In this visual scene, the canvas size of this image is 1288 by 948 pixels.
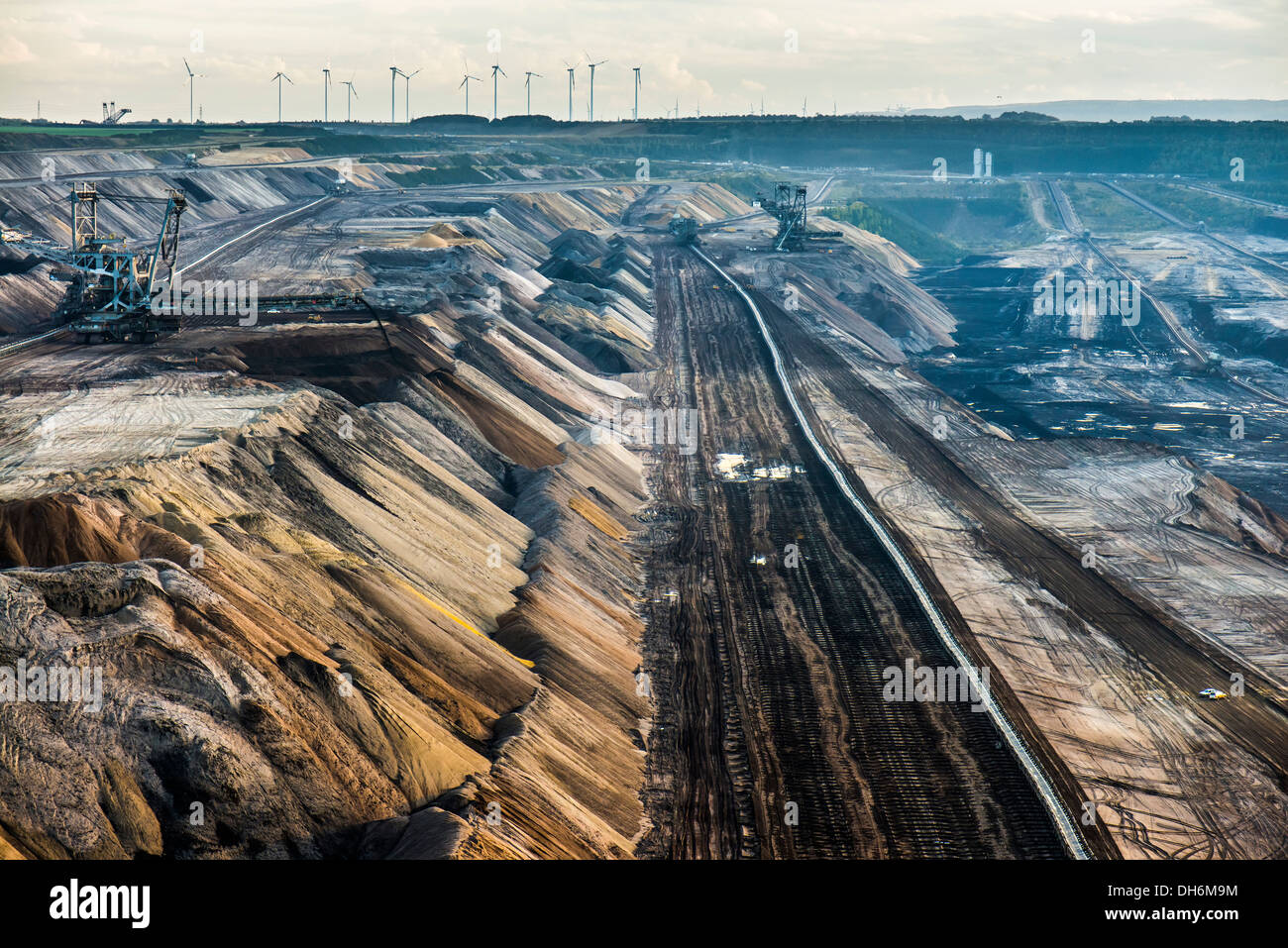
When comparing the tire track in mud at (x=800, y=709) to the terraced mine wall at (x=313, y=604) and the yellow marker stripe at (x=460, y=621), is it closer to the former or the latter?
the terraced mine wall at (x=313, y=604)

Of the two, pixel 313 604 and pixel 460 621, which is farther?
pixel 460 621

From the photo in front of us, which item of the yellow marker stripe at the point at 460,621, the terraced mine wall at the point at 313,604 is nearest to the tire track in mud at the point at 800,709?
the terraced mine wall at the point at 313,604

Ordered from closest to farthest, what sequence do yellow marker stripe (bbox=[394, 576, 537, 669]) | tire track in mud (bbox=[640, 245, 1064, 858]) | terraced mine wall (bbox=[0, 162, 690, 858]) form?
1. terraced mine wall (bbox=[0, 162, 690, 858])
2. tire track in mud (bbox=[640, 245, 1064, 858])
3. yellow marker stripe (bbox=[394, 576, 537, 669])

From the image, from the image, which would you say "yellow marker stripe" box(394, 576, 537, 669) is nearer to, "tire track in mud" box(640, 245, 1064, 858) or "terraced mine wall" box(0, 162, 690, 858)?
"terraced mine wall" box(0, 162, 690, 858)

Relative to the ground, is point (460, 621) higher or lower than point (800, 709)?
higher

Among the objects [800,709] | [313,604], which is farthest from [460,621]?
[800,709]

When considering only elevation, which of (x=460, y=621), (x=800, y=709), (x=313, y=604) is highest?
(x=313, y=604)

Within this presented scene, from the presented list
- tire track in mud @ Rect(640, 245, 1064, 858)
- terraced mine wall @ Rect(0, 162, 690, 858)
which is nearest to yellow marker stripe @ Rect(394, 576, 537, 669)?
terraced mine wall @ Rect(0, 162, 690, 858)

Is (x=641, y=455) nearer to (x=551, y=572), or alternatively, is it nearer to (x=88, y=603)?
(x=551, y=572)

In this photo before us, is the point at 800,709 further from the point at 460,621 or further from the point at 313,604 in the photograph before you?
the point at 313,604

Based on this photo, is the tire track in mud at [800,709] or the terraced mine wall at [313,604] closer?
the terraced mine wall at [313,604]

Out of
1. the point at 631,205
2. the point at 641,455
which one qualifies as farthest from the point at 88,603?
the point at 631,205

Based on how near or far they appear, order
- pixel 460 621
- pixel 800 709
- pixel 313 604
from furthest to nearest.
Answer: pixel 800 709, pixel 460 621, pixel 313 604
